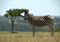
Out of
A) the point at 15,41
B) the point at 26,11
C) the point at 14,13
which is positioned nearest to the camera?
the point at 15,41

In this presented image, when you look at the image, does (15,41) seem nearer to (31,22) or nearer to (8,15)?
(31,22)

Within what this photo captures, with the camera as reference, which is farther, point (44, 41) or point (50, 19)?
point (50, 19)

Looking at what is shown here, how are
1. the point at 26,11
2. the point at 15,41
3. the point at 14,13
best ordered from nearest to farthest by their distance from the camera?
the point at 15,41, the point at 26,11, the point at 14,13

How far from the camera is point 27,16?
722 inches

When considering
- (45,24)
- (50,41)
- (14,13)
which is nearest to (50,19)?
(45,24)

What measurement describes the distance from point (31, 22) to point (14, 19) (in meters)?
30.0

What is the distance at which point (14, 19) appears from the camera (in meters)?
48.3

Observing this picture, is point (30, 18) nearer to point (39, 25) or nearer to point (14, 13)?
point (39, 25)

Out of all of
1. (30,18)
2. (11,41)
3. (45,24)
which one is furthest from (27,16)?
(11,41)

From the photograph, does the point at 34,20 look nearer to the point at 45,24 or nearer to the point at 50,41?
the point at 45,24

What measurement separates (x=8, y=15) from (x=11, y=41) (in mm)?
36350

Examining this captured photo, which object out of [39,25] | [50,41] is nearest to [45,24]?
[39,25]

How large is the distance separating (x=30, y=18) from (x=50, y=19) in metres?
1.44

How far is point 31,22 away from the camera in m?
18.5
